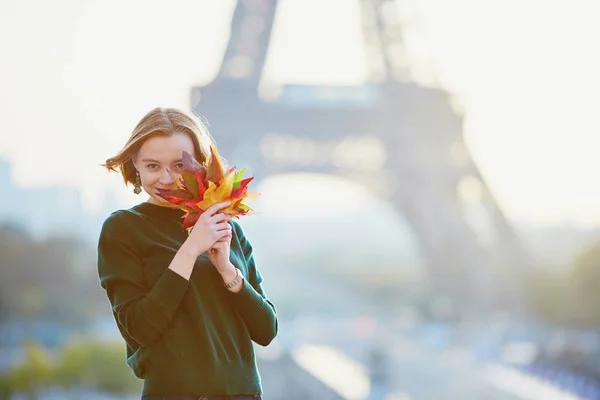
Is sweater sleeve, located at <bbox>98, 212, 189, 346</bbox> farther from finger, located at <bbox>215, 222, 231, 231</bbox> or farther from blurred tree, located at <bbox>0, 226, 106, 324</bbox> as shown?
blurred tree, located at <bbox>0, 226, 106, 324</bbox>

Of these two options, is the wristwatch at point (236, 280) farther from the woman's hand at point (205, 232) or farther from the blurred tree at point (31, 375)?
the blurred tree at point (31, 375)

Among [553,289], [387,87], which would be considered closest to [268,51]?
[387,87]

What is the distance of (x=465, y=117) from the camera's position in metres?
7.12

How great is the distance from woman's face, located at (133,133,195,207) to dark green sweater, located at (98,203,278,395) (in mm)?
32

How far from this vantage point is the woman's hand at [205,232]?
85cm

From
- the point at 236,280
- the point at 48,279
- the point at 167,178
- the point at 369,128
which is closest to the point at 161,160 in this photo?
the point at 167,178

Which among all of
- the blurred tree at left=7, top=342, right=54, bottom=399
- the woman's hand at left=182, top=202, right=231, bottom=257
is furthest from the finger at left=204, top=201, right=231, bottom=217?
the blurred tree at left=7, top=342, right=54, bottom=399

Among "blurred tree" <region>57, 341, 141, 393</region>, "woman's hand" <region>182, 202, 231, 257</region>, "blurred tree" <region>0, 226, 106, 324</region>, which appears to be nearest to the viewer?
"woman's hand" <region>182, 202, 231, 257</region>

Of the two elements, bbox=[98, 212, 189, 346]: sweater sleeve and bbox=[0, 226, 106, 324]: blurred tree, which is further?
bbox=[0, 226, 106, 324]: blurred tree

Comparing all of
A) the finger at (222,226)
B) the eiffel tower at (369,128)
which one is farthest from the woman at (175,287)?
the eiffel tower at (369,128)

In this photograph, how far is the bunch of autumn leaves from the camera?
86cm

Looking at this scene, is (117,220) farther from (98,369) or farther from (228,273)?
(98,369)

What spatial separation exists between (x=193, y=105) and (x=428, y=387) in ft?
7.53

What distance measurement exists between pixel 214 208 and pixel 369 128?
639 centimetres
